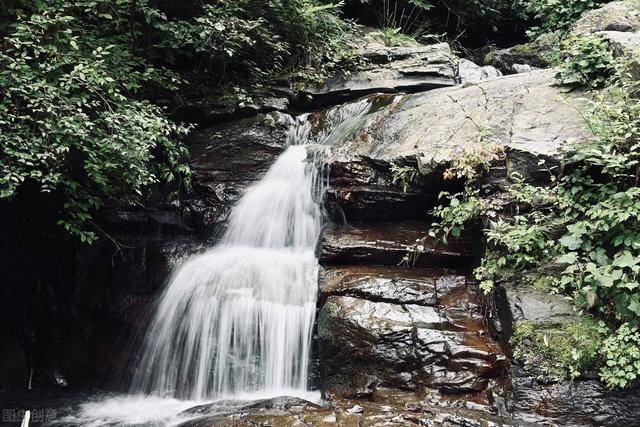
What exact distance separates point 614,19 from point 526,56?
8.82 ft

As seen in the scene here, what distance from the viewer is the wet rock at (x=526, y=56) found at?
10.3 m

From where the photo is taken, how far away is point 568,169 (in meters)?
5.30

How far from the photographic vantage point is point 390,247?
609 centimetres

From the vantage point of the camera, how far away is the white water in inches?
225

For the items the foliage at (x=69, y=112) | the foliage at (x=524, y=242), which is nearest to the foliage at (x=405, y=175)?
the foliage at (x=524, y=242)

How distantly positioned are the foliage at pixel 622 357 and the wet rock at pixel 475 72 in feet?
21.2

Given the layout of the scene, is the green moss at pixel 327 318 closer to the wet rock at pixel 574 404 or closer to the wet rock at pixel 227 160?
the wet rock at pixel 574 404

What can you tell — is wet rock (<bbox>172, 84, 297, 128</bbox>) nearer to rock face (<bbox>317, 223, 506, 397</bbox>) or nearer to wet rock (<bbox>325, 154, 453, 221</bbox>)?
wet rock (<bbox>325, 154, 453, 221</bbox>)

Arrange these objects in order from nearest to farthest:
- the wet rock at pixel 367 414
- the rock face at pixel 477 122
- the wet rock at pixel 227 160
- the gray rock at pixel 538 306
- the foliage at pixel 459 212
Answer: the wet rock at pixel 367 414
the gray rock at pixel 538 306
the foliage at pixel 459 212
the rock face at pixel 477 122
the wet rock at pixel 227 160

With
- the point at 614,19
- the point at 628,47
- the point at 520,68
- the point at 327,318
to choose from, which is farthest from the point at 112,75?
the point at 614,19

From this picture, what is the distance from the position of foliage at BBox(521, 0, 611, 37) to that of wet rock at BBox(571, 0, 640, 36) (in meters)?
3.23

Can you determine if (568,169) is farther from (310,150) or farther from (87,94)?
(87,94)

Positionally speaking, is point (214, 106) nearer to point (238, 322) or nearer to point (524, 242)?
point (238, 322)

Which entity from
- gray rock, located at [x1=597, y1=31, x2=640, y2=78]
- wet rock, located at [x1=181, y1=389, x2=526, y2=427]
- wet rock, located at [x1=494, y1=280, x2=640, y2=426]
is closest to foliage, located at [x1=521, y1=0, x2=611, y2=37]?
gray rock, located at [x1=597, y1=31, x2=640, y2=78]
